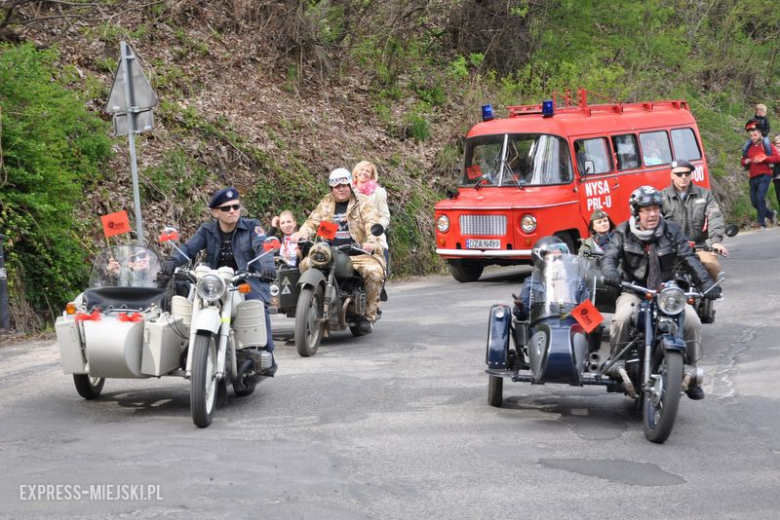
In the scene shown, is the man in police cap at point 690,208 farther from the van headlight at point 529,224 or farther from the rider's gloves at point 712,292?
the van headlight at point 529,224

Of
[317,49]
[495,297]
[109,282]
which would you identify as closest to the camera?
[109,282]

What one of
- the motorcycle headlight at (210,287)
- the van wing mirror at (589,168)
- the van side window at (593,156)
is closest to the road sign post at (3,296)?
the motorcycle headlight at (210,287)

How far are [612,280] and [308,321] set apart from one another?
3792 millimetres

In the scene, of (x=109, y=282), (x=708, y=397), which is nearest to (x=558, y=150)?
(x=708, y=397)

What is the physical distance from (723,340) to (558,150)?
6273mm

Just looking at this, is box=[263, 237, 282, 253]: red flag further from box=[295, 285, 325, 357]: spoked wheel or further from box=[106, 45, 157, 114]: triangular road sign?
box=[106, 45, 157, 114]: triangular road sign

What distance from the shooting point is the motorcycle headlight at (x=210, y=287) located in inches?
325

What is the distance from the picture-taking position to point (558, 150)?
1806 cm

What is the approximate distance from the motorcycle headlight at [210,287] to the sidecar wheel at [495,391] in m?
2.15

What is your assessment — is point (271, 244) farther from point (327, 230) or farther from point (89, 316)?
point (327, 230)

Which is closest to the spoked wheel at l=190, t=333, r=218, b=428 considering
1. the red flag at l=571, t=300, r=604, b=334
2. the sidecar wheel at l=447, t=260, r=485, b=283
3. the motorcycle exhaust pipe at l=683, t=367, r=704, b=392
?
the red flag at l=571, t=300, r=604, b=334

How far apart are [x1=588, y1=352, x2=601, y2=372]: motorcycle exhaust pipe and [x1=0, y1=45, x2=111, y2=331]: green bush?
293 inches

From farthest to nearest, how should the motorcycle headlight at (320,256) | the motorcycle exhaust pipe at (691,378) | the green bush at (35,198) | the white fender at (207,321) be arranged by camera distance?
the green bush at (35,198) < the motorcycle headlight at (320,256) < the white fender at (207,321) < the motorcycle exhaust pipe at (691,378)

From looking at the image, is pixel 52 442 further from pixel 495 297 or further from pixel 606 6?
pixel 606 6
